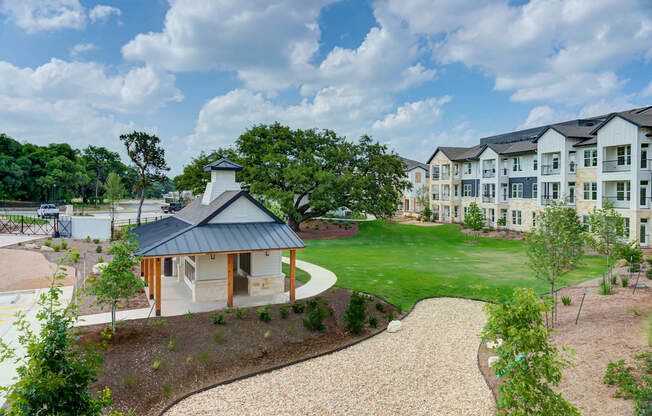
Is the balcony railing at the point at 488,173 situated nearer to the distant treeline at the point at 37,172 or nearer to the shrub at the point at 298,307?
the shrub at the point at 298,307

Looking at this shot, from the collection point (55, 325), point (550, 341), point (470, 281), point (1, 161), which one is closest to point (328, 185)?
point (470, 281)

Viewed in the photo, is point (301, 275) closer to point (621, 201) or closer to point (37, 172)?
point (621, 201)

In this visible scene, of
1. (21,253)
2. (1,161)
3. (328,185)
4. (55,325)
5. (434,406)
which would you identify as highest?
(1,161)

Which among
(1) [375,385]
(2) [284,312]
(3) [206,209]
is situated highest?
(3) [206,209]

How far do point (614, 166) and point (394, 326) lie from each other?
28.9m

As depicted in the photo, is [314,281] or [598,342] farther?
[314,281]

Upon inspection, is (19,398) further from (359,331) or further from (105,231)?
(105,231)

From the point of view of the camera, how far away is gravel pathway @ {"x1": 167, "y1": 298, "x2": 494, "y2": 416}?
9539 mm

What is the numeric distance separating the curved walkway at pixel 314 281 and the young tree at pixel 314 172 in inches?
554

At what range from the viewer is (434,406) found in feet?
31.5

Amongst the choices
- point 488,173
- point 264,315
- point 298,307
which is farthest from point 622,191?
point 264,315

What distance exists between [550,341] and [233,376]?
10566 mm

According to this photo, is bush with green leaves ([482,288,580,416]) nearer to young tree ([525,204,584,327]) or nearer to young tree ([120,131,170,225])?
young tree ([525,204,584,327])

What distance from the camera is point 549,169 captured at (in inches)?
1496
